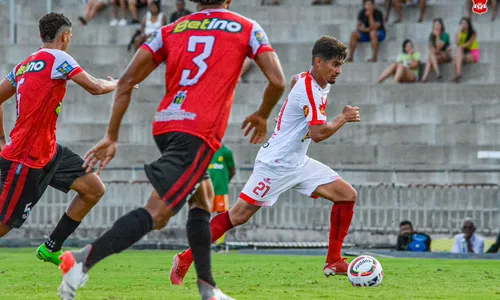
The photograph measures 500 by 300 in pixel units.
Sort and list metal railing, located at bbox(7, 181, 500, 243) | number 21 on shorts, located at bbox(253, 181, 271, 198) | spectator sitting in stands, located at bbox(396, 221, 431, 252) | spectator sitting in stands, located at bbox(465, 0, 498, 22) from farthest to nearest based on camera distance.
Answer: spectator sitting in stands, located at bbox(465, 0, 498, 22)
metal railing, located at bbox(7, 181, 500, 243)
spectator sitting in stands, located at bbox(396, 221, 431, 252)
number 21 on shorts, located at bbox(253, 181, 271, 198)

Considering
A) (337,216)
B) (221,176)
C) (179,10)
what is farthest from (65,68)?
(179,10)

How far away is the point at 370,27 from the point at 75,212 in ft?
49.9

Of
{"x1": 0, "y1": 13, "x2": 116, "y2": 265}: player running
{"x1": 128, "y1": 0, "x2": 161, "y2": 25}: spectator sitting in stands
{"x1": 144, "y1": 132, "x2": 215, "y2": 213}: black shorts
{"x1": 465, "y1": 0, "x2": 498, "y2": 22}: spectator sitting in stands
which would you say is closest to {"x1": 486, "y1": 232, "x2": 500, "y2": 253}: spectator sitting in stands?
{"x1": 465, "y1": 0, "x2": 498, "y2": 22}: spectator sitting in stands

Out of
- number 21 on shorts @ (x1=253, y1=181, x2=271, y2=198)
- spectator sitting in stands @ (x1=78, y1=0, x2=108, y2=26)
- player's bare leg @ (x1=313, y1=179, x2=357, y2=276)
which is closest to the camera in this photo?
player's bare leg @ (x1=313, y1=179, x2=357, y2=276)

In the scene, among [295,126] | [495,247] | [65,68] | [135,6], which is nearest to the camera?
[65,68]

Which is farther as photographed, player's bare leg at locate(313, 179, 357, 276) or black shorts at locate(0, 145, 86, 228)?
player's bare leg at locate(313, 179, 357, 276)

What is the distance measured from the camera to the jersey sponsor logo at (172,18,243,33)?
754 cm

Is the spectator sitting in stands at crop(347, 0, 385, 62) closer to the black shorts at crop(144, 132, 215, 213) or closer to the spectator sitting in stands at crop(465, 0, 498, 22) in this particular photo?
the spectator sitting in stands at crop(465, 0, 498, 22)

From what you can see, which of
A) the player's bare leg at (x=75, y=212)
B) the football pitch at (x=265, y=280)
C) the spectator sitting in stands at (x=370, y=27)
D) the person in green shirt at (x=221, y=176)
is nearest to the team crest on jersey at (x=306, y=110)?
the football pitch at (x=265, y=280)

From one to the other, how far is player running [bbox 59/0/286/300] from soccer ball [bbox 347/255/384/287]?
2.85m

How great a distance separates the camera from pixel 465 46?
2428 cm

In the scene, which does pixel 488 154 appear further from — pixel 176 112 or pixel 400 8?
pixel 176 112

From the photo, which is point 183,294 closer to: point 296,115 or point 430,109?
point 296,115

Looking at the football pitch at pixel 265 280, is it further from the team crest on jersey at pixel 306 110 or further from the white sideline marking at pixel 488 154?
the white sideline marking at pixel 488 154
